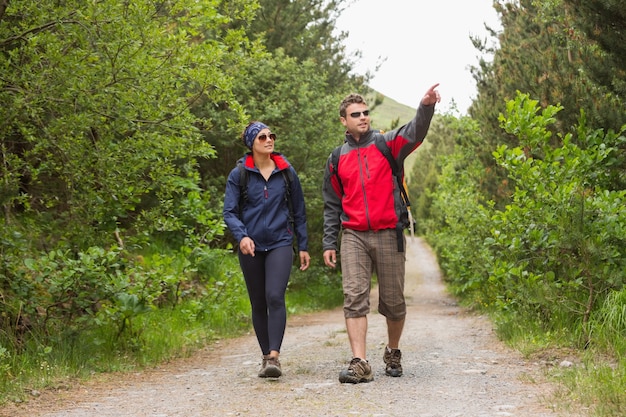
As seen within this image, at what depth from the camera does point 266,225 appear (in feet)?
21.1

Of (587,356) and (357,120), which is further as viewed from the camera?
(587,356)

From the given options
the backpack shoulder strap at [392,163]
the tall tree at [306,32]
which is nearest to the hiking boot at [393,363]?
the backpack shoulder strap at [392,163]

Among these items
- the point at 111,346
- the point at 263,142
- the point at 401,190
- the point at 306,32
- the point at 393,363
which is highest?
the point at 306,32

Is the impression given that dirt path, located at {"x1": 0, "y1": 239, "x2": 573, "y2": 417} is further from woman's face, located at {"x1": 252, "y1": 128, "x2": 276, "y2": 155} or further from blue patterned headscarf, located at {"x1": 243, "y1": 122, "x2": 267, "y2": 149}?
blue patterned headscarf, located at {"x1": 243, "y1": 122, "x2": 267, "y2": 149}

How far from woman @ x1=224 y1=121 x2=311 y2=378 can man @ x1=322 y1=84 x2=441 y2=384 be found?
38cm

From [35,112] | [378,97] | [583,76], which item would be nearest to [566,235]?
[583,76]

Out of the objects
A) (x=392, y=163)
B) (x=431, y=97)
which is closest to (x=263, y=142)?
(x=392, y=163)

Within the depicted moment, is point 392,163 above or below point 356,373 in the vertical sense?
above

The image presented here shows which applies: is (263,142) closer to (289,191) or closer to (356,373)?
(289,191)

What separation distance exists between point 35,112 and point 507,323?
5.84 m

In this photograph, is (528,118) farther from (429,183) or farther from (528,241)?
(429,183)

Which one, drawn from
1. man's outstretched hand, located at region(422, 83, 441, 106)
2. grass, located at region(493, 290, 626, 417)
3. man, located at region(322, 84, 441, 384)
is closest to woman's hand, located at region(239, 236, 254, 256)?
man, located at region(322, 84, 441, 384)

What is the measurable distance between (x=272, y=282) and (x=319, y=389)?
1023 millimetres

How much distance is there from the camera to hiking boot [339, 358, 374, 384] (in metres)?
5.96
